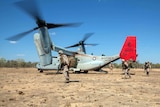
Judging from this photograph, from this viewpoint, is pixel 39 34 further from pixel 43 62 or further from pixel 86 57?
pixel 86 57

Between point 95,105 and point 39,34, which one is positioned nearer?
point 95,105

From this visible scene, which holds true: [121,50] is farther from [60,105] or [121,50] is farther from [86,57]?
[60,105]

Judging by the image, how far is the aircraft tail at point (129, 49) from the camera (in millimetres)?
28641

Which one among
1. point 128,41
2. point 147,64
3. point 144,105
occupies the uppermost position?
point 128,41

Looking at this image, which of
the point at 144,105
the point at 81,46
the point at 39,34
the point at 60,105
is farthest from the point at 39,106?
the point at 81,46

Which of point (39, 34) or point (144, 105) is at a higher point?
point (39, 34)

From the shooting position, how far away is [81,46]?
35406 millimetres

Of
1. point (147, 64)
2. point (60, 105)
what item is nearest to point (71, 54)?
point (147, 64)

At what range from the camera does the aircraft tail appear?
28.6 meters

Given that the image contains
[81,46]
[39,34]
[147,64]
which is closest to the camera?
[39,34]

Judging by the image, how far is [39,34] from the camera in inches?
962

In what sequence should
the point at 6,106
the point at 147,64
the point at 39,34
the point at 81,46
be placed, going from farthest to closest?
the point at 81,46 → the point at 147,64 → the point at 39,34 → the point at 6,106

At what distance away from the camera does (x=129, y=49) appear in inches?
1137

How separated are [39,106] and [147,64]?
22.9 meters
